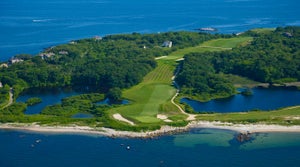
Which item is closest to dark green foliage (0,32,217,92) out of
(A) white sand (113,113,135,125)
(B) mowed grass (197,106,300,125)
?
(A) white sand (113,113,135,125)

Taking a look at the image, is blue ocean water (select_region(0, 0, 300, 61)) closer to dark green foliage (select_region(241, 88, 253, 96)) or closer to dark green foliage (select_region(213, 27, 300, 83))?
dark green foliage (select_region(213, 27, 300, 83))

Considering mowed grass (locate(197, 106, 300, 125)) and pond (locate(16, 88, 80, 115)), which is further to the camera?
pond (locate(16, 88, 80, 115))

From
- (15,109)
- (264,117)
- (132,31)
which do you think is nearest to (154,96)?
(264,117)

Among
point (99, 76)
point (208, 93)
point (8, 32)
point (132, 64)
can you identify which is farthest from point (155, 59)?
point (8, 32)

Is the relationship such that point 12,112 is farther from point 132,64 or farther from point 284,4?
point 284,4

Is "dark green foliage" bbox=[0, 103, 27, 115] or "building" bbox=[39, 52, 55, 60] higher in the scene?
"building" bbox=[39, 52, 55, 60]

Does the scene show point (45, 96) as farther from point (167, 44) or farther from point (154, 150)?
point (167, 44)

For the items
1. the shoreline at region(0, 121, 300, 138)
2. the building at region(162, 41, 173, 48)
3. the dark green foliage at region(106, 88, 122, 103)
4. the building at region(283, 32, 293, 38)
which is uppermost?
the building at region(283, 32, 293, 38)

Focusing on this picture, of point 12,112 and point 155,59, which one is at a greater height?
point 155,59
